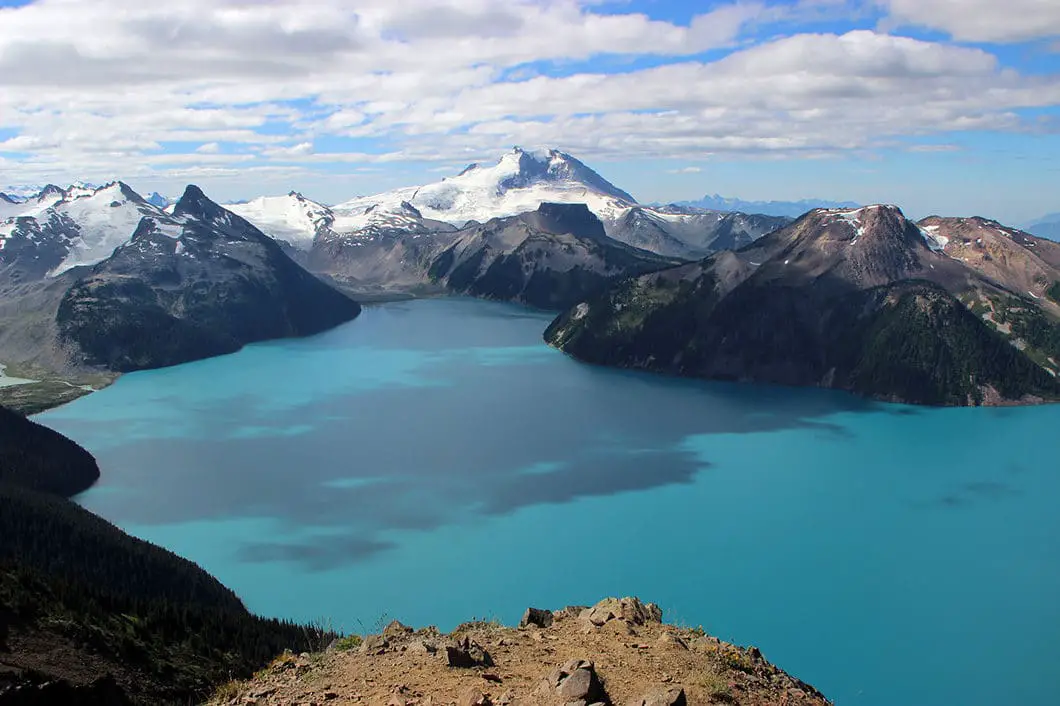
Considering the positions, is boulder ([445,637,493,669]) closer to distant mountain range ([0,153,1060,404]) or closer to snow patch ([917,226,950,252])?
distant mountain range ([0,153,1060,404])

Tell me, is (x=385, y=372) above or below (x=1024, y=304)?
below

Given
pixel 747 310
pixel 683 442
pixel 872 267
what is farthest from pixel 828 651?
pixel 872 267

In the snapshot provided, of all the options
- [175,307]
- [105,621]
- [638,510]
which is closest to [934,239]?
[638,510]

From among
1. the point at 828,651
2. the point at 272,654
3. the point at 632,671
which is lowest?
the point at 828,651

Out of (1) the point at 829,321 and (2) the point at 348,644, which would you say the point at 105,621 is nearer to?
(2) the point at 348,644

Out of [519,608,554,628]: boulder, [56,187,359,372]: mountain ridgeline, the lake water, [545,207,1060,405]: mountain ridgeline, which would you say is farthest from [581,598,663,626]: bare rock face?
[56,187,359,372]: mountain ridgeline

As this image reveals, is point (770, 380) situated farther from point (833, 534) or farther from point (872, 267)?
point (833, 534)

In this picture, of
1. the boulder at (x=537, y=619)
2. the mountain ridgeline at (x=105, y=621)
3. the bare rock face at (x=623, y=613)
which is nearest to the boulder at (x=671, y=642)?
the bare rock face at (x=623, y=613)
